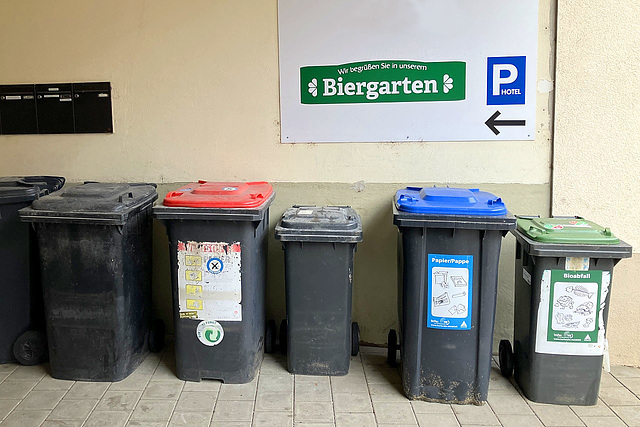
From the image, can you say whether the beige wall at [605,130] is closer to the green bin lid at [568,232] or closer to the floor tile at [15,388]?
the green bin lid at [568,232]

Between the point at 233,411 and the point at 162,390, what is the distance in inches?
21.2

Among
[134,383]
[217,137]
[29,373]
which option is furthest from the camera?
[217,137]

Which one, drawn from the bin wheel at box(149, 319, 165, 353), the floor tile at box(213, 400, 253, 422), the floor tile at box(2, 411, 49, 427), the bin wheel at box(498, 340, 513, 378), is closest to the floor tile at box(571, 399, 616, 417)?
the bin wheel at box(498, 340, 513, 378)

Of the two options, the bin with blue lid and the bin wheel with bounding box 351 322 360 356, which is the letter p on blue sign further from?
the bin wheel with bounding box 351 322 360 356

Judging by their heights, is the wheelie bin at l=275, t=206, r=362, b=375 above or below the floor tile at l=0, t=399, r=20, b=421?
above

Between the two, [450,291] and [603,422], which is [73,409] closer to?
→ [450,291]

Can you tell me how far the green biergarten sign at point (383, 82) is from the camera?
3.66m

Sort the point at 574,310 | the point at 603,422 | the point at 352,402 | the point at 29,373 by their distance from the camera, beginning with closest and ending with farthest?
the point at 603,422 → the point at 574,310 → the point at 352,402 → the point at 29,373

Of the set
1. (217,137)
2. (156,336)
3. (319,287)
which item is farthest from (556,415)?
(217,137)

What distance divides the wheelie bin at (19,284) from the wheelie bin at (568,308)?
3228 millimetres

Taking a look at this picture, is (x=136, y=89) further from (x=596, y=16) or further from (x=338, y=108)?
(x=596, y=16)

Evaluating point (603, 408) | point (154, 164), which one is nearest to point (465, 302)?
point (603, 408)

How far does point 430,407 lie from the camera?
10.0ft

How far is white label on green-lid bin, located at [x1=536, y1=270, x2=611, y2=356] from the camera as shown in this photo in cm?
298
